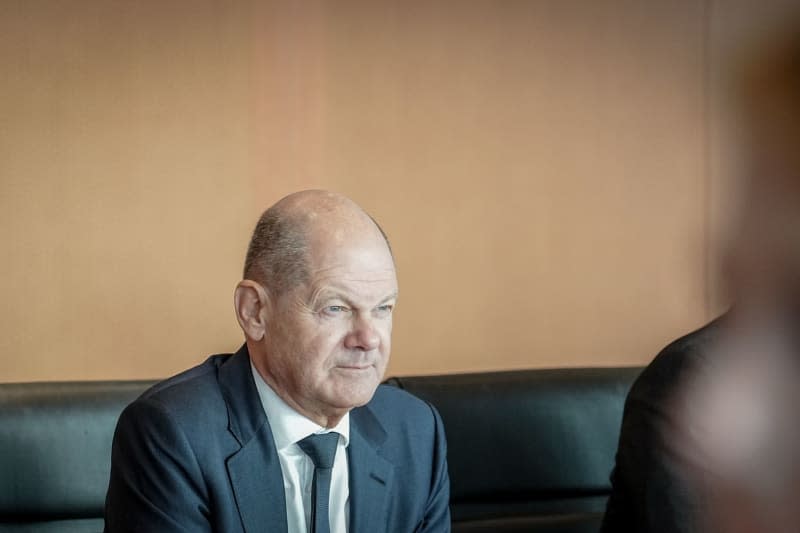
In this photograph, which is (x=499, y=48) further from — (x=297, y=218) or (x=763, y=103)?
(x=763, y=103)

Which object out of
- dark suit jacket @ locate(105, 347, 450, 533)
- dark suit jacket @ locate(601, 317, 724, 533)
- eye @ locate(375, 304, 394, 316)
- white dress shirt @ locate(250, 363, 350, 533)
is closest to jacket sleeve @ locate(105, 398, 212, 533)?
dark suit jacket @ locate(105, 347, 450, 533)

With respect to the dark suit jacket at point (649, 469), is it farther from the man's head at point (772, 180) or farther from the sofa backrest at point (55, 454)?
the man's head at point (772, 180)

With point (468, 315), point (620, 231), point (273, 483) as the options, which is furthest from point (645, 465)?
point (620, 231)

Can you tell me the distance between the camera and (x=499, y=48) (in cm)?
306

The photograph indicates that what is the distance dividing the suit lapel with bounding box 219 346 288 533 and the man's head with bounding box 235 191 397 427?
0.07 meters

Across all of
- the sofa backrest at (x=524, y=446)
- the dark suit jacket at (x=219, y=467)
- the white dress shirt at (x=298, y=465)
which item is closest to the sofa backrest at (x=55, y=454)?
the dark suit jacket at (x=219, y=467)

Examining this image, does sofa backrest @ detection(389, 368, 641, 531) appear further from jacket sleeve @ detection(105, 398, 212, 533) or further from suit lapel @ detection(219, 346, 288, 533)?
jacket sleeve @ detection(105, 398, 212, 533)

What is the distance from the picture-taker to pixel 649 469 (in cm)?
184

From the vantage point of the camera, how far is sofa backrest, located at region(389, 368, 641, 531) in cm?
249

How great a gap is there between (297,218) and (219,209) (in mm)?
928

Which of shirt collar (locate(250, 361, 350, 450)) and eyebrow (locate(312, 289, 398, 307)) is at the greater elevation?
eyebrow (locate(312, 289, 398, 307))

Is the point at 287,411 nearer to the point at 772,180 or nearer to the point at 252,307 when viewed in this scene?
the point at 252,307

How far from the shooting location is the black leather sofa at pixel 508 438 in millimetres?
2219

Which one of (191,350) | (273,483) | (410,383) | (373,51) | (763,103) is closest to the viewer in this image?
(763,103)
